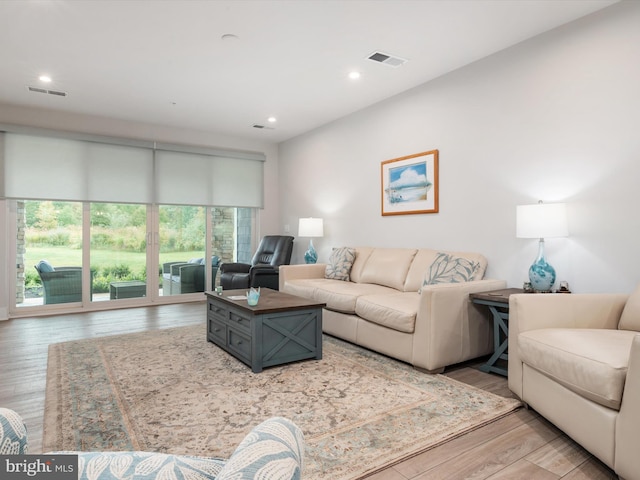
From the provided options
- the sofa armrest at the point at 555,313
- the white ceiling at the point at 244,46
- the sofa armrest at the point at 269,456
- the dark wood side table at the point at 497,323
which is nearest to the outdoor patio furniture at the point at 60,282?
the white ceiling at the point at 244,46

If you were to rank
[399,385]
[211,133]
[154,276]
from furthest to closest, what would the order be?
[211,133] < [154,276] < [399,385]

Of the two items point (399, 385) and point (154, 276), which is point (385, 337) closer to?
point (399, 385)

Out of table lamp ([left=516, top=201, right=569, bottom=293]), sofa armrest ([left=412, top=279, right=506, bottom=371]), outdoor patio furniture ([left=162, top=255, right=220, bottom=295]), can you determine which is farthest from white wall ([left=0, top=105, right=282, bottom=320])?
table lamp ([left=516, top=201, right=569, bottom=293])

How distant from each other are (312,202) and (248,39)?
118 inches

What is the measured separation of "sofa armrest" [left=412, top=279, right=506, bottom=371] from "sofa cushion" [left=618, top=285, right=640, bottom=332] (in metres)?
0.95

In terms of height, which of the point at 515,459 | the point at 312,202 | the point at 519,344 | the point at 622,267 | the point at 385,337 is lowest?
the point at 515,459

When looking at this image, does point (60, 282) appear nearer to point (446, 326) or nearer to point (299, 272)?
point (299, 272)

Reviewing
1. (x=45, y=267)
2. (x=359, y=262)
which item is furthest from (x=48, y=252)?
(x=359, y=262)

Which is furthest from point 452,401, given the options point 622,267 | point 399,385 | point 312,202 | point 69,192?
point 69,192

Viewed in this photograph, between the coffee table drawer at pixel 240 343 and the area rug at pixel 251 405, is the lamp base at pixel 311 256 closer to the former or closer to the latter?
the area rug at pixel 251 405

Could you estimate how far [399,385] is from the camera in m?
2.62

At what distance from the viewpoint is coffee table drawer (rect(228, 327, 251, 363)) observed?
2.94 metres

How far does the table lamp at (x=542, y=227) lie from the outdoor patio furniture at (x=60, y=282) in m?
5.37

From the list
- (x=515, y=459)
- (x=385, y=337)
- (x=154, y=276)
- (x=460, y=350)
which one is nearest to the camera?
(x=515, y=459)
